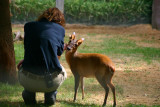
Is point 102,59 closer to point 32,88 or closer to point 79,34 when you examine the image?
point 32,88

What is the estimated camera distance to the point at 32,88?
4.49m

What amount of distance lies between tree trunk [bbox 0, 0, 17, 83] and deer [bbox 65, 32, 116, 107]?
4.44ft

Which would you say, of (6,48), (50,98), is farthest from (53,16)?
(6,48)

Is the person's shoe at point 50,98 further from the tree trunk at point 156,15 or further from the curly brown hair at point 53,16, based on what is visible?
the tree trunk at point 156,15

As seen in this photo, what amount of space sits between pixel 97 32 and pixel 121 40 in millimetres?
2844

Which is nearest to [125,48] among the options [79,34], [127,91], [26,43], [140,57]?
[140,57]

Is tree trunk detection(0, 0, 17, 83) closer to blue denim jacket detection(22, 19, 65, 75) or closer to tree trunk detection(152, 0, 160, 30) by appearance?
blue denim jacket detection(22, 19, 65, 75)

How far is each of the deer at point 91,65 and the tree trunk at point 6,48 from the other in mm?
1353

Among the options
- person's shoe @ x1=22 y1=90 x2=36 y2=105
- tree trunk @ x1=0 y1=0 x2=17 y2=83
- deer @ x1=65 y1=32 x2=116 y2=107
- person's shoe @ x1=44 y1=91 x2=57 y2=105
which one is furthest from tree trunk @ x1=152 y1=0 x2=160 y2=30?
person's shoe @ x1=22 y1=90 x2=36 y2=105

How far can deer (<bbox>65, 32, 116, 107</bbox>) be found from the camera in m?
4.98

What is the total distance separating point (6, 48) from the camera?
6047mm

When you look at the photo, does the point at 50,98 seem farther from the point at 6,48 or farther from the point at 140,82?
the point at 140,82

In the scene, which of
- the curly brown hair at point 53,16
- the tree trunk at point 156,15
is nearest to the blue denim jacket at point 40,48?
the curly brown hair at point 53,16

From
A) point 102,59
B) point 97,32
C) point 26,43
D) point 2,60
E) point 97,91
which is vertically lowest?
point 97,32
